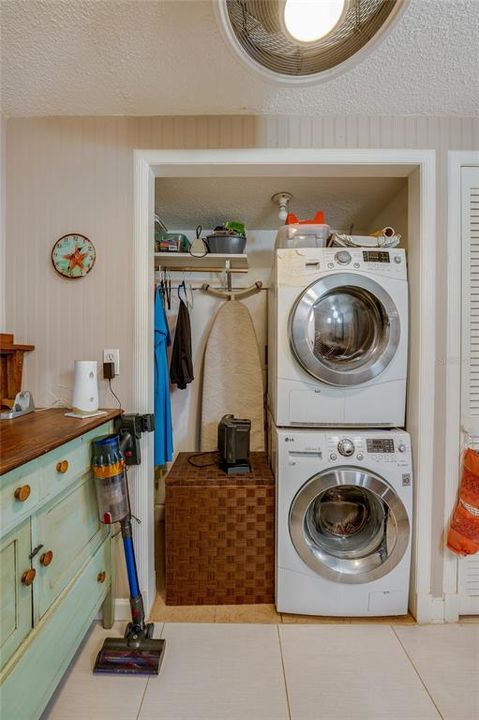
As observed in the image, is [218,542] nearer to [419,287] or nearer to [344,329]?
[344,329]

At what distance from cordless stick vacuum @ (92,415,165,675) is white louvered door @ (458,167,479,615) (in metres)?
→ 1.47

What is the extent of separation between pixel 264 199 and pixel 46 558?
6.89 feet

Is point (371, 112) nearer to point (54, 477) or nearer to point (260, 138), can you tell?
point (260, 138)

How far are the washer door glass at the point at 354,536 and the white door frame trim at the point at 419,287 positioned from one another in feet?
0.46

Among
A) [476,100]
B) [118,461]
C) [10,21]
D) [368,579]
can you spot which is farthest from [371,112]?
[368,579]

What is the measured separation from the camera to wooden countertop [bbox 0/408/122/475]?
0.84 metres

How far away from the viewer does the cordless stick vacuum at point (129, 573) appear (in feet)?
3.97

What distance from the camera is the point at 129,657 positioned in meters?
1.25

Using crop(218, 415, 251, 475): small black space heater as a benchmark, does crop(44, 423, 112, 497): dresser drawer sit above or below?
above

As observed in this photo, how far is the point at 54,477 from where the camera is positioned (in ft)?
3.32

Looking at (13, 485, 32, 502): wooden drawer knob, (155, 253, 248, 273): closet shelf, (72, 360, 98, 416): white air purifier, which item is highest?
(155, 253, 248, 273): closet shelf

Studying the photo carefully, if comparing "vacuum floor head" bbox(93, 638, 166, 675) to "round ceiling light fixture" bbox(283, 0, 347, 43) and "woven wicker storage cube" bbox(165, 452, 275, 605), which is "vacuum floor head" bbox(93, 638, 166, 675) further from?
"round ceiling light fixture" bbox(283, 0, 347, 43)

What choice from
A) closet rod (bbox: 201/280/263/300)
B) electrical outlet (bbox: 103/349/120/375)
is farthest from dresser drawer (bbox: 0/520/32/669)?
closet rod (bbox: 201/280/263/300)

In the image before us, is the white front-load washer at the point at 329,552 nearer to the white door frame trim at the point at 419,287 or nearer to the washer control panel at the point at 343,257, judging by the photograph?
the white door frame trim at the point at 419,287
